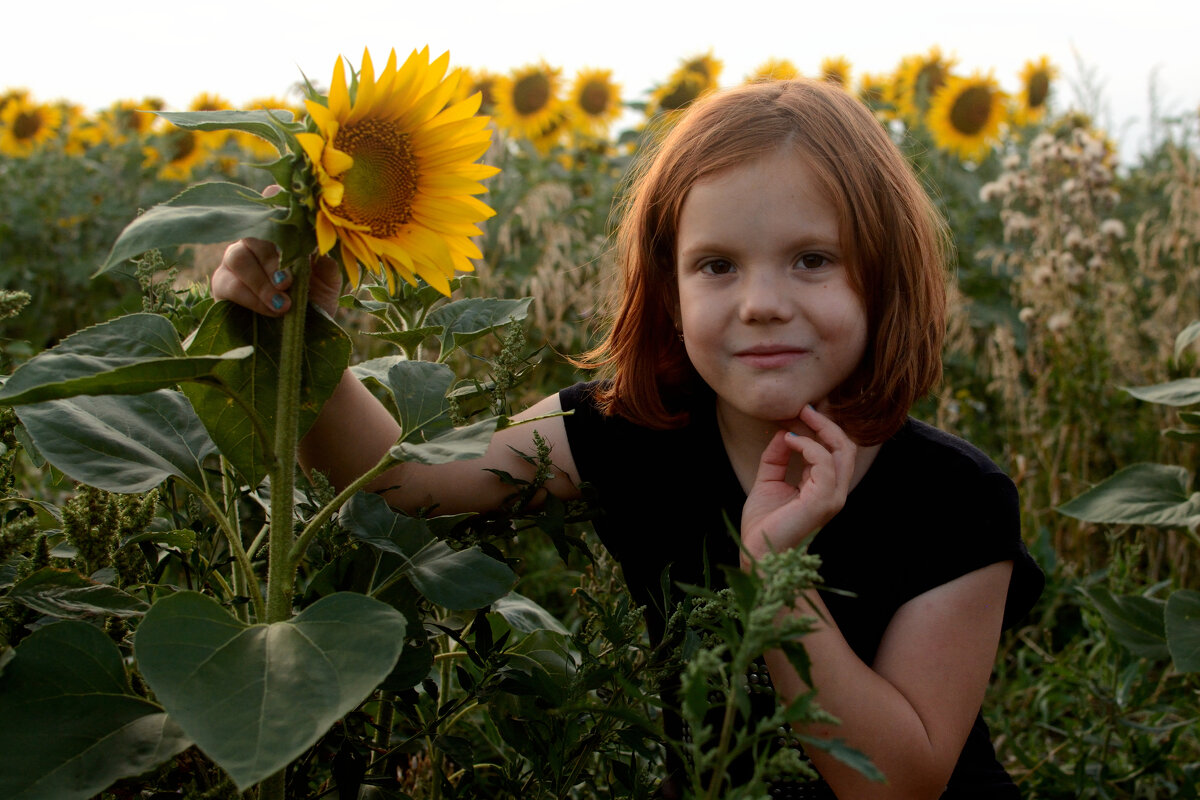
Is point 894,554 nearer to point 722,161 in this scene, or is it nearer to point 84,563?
point 722,161

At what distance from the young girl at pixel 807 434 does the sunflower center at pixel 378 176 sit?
0.50 ft

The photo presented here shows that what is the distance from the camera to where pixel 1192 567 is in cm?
248

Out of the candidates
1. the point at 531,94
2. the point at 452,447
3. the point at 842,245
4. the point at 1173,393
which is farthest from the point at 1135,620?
the point at 531,94

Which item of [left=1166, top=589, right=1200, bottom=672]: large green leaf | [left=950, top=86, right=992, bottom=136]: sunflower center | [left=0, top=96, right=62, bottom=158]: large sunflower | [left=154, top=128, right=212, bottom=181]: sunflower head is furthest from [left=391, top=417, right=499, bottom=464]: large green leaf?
[left=0, top=96, right=62, bottom=158]: large sunflower

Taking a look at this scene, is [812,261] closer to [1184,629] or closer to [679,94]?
[1184,629]

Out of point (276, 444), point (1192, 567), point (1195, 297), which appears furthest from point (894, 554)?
point (1195, 297)

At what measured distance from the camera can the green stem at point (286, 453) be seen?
86 centimetres

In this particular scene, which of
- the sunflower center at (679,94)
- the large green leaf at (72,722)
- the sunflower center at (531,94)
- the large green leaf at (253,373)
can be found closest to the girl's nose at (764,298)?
the large green leaf at (253,373)

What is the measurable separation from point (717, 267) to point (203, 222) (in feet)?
2.19

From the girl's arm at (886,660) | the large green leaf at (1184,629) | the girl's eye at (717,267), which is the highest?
the girl's eye at (717,267)

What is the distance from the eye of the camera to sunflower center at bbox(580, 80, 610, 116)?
199 inches

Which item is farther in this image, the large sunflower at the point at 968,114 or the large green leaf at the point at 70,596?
the large sunflower at the point at 968,114

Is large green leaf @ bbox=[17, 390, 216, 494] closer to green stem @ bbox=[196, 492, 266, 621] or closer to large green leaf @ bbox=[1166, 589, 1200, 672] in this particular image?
green stem @ bbox=[196, 492, 266, 621]

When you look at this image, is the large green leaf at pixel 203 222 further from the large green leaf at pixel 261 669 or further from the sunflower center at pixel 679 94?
the sunflower center at pixel 679 94
